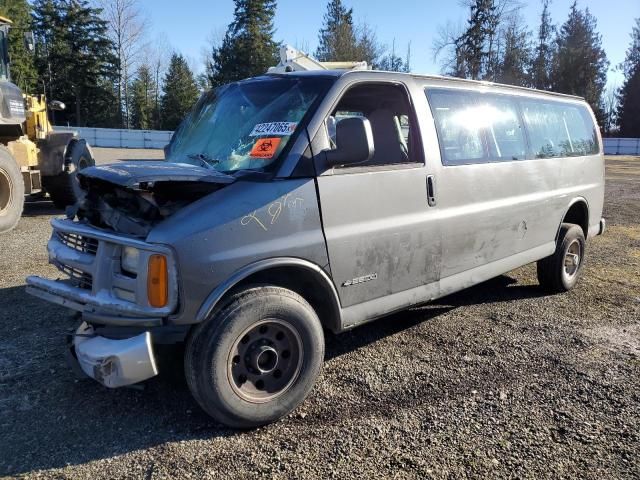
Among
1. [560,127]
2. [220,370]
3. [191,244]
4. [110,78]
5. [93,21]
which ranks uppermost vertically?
[93,21]

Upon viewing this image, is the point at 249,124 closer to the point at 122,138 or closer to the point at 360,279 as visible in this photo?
the point at 360,279

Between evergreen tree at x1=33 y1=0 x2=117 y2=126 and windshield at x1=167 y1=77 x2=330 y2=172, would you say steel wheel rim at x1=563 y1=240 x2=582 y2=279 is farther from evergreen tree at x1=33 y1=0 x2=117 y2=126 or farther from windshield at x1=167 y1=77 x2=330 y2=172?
evergreen tree at x1=33 y1=0 x2=117 y2=126

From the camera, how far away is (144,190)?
292 centimetres

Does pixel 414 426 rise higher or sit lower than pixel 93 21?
lower

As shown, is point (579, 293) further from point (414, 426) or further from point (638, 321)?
point (414, 426)

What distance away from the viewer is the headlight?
2856mm

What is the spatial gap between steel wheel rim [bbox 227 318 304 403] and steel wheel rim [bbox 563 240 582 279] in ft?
13.3

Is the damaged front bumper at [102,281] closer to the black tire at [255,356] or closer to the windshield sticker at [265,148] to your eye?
the black tire at [255,356]

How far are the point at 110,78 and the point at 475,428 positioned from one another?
184 ft

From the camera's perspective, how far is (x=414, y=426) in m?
3.17

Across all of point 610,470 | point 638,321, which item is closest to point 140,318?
point 610,470

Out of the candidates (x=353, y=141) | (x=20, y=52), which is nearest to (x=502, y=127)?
(x=353, y=141)

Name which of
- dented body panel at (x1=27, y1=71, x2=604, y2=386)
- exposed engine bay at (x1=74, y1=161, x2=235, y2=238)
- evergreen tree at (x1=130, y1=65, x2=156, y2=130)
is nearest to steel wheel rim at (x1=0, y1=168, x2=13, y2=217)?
dented body panel at (x1=27, y1=71, x2=604, y2=386)

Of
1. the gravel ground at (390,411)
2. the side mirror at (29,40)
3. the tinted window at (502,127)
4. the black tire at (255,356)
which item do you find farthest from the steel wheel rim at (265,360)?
the side mirror at (29,40)
